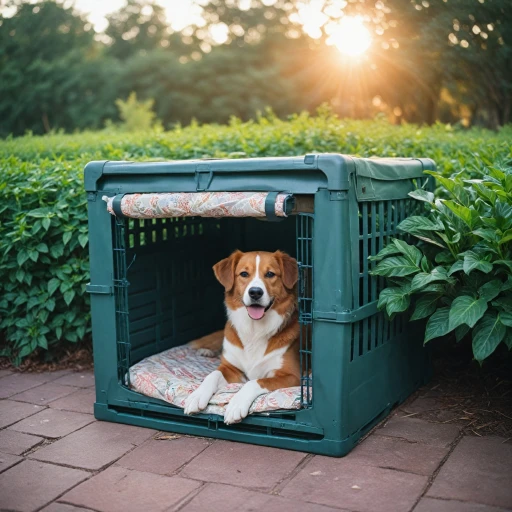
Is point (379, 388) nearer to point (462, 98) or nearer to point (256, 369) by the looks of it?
point (256, 369)

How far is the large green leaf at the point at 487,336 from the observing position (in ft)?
10.8

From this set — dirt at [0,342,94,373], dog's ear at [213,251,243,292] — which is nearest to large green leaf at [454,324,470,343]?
dog's ear at [213,251,243,292]

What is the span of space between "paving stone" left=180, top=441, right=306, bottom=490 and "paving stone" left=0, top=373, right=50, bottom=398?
6.00 feet

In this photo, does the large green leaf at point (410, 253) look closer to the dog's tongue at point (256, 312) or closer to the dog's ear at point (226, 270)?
the dog's tongue at point (256, 312)

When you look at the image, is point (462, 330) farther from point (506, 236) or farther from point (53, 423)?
point (53, 423)

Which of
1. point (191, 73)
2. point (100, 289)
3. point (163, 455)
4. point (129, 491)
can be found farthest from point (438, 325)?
point (191, 73)

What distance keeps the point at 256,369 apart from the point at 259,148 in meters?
2.50

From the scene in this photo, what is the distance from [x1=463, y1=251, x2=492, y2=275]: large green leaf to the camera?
3327 millimetres

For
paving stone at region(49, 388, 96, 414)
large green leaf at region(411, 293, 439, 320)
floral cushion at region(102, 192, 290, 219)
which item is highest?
floral cushion at region(102, 192, 290, 219)

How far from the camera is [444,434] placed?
3656mm

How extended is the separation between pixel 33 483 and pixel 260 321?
1621mm

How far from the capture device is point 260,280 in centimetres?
390

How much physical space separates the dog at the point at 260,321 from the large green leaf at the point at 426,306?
791 millimetres

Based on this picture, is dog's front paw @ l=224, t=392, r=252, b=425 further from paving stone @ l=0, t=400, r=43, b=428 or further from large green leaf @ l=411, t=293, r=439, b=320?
paving stone @ l=0, t=400, r=43, b=428
